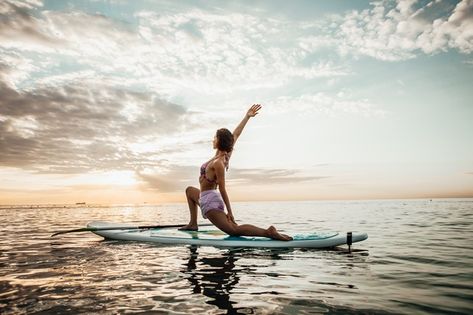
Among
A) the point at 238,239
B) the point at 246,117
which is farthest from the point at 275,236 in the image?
the point at 246,117

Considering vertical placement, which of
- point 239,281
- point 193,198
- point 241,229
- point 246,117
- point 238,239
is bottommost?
point 239,281

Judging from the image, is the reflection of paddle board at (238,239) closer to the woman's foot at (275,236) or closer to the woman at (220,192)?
the woman's foot at (275,236)

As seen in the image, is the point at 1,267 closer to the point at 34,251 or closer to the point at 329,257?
the point at 34,251

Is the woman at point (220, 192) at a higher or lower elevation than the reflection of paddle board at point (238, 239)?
higher

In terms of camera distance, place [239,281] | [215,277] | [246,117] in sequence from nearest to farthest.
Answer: [239,281]
[215,277]
[246,117]

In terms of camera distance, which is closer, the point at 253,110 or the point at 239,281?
the point at 239,281

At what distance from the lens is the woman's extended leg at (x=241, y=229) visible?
8.44 meters

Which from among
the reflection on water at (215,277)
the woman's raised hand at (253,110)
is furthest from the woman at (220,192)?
the woman's raised hand at (253,110)

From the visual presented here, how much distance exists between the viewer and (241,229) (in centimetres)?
852

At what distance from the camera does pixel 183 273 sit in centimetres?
616

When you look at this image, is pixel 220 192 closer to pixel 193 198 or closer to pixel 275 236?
pixel 275 236

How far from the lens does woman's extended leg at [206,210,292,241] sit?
8438mm

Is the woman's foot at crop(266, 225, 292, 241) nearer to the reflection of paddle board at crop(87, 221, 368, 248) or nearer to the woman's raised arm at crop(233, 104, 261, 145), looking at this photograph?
the reflection of paddle board at crop(87, 221, 368, 248)

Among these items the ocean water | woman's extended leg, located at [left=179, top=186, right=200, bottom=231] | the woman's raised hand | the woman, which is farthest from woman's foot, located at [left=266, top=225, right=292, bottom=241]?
the woman's raised hand
